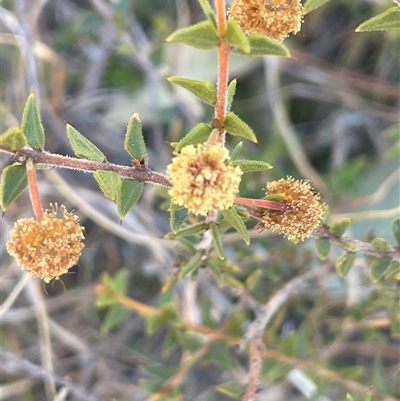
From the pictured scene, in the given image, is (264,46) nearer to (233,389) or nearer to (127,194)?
(127,194)

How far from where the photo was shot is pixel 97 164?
0.85 meters

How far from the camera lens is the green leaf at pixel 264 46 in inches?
27.8

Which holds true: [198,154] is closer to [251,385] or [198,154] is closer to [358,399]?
[251,385]

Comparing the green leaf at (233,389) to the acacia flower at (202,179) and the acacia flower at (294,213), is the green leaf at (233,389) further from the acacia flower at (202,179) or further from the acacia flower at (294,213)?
the acacia flower at (202,179)

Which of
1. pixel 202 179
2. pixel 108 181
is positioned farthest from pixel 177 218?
pixel 202 179

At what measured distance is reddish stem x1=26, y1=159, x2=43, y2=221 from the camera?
32.2 inches

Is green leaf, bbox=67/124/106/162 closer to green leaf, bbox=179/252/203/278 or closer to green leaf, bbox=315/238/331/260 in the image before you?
green leaf, bbox=179/252/203/278

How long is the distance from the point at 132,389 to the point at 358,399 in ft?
2.64

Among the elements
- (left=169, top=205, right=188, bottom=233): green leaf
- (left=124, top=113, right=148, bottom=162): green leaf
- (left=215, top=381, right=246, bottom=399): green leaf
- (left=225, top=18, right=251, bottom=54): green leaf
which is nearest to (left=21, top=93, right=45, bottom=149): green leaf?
(left=124, top=113, right=148, bottom=162): green leaf

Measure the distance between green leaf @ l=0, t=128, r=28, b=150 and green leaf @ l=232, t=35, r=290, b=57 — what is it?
0.34 meters

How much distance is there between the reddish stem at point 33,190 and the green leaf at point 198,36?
0.96ft

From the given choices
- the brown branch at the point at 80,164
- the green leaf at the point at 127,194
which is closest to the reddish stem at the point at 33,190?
the brown branch at the point at 80,164

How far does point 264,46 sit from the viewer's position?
72 centimetres

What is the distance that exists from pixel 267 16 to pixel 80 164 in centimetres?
34
